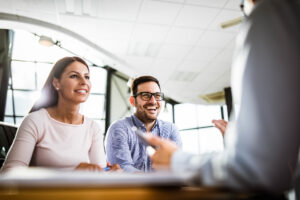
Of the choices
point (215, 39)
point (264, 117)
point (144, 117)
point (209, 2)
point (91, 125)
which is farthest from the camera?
point (215, 39)

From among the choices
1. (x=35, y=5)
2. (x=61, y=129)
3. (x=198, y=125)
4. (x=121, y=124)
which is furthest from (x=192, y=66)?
(x=61, y=129)

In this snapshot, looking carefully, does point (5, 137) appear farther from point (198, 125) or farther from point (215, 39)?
point (198, 125)

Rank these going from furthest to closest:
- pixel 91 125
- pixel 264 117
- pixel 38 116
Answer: pixel 91 125 → pixel 38 116 → pixel 264 117

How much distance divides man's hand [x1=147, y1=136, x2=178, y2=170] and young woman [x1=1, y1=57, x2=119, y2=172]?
0.65m

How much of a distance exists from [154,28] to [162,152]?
3.69m

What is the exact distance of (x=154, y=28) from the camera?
13.3ft

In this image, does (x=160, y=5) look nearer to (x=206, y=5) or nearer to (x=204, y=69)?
(x=206, y=5)

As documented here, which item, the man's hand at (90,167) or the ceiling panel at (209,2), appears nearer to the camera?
the man's hand at (90,167)

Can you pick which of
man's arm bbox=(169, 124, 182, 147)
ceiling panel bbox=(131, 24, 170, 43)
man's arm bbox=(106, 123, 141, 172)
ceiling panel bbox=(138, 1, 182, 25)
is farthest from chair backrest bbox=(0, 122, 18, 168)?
ceiling panel bbox=(131, 24, 170, 43)

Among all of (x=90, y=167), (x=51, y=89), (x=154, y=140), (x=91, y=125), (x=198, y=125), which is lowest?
(x=90, y=167)

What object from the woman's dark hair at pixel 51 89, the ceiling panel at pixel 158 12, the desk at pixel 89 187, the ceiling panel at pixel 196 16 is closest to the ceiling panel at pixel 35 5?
the ceiling panel at pixel 158 12

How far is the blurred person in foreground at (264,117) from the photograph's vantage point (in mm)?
451

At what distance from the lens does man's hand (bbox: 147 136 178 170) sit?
1.94 feet

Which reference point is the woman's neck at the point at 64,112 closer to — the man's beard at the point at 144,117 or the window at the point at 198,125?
the man's beard at the point at 144,117
